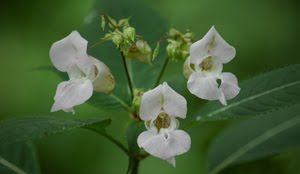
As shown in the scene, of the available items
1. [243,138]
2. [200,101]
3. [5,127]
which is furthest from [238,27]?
[5,127]

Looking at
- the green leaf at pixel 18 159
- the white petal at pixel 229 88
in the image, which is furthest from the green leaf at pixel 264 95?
the green leaf at pixel 18 159

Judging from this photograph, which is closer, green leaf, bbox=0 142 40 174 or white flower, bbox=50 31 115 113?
white flower, bbox=50 31 115 113

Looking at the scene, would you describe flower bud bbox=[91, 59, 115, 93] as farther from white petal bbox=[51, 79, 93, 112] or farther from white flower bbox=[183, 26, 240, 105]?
white flower bbox=[183, 26, 240, 105]

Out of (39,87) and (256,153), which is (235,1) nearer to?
(39,87)

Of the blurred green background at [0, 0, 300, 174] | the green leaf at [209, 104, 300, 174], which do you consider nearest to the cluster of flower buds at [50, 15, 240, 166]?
the green leaf at [209, 104, 300, 174]

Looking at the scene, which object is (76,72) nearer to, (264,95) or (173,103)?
(173,103)

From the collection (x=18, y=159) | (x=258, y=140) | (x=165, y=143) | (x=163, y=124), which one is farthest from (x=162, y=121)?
(x=258, y=140)
